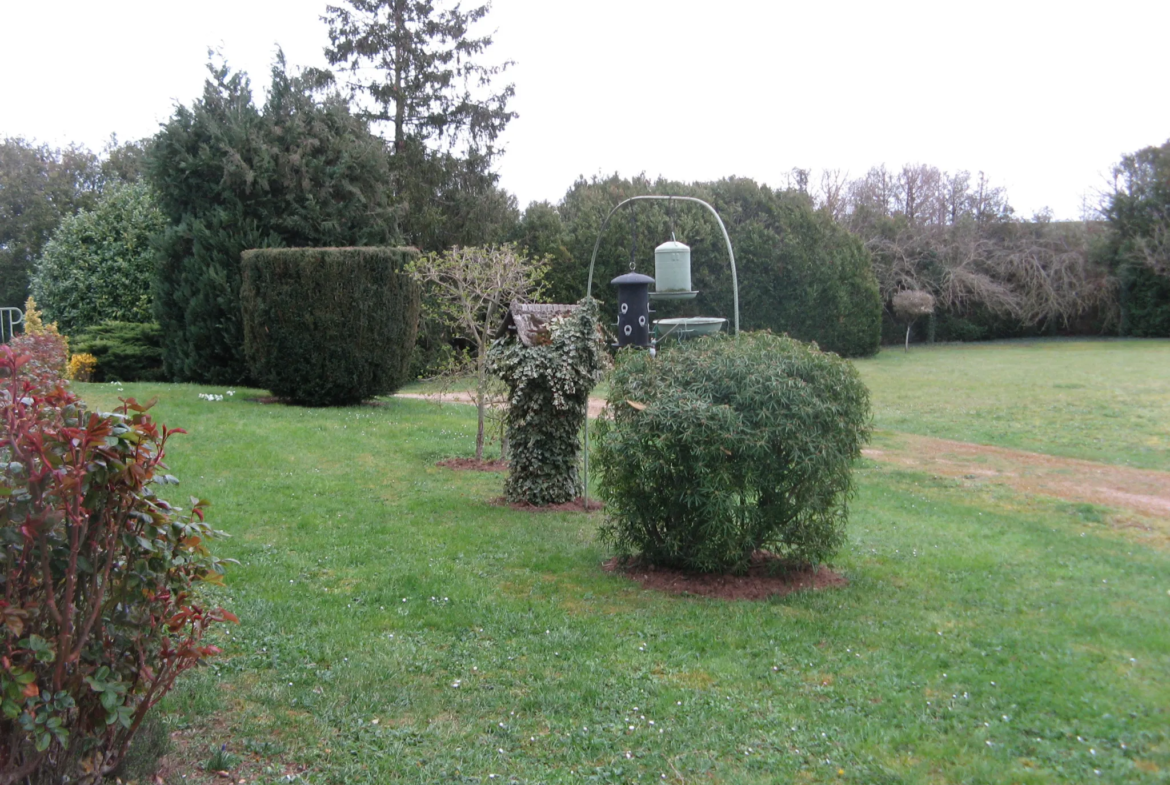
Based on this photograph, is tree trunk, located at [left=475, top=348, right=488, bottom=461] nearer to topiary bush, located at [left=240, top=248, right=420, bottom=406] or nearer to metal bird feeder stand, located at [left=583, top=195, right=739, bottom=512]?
metal bird feeder stand, located at [left=583, top=195, right=739, bottom=512]

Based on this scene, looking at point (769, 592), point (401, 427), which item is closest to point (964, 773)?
point (769, 592)

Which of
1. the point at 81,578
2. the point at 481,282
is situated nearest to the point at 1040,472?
the point at 481,282

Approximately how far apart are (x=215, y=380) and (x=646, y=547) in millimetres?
13298

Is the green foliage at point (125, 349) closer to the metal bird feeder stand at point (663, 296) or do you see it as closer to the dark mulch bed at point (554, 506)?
the dark mulch bed at point (554, 506)

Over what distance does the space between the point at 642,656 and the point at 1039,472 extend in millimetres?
8713

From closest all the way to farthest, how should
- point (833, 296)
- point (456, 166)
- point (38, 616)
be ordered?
point (38, 616)
point (456, 166)
point (833, 296)


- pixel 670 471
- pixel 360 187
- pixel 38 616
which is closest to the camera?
pixel 38 616

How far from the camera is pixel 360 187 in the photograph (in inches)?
738

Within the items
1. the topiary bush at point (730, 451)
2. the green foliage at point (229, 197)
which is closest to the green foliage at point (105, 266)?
the green foliage at point (229, 197)

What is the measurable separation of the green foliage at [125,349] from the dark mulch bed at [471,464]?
10.3 metres

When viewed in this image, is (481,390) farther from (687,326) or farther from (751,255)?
(751,255)

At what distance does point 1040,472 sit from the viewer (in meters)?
11.4

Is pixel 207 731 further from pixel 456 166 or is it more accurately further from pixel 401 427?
pixel 456 166

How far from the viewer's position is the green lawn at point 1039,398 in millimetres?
13914
